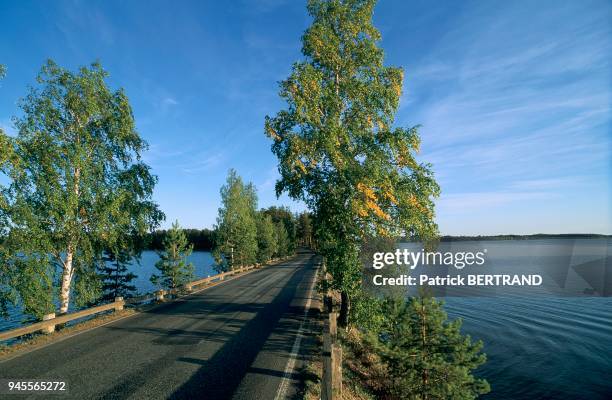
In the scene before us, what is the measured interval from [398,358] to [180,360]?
6.49 meters

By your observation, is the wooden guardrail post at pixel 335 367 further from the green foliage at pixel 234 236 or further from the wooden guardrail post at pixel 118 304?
the green foliage at pixel 234 236

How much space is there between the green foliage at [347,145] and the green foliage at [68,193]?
9.58 metres

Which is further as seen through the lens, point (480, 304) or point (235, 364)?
point (480, 304)

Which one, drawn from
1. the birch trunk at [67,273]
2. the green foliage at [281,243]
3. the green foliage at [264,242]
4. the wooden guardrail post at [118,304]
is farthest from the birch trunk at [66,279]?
the green foliage at [281,243]

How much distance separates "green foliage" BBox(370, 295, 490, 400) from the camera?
872 centimetres

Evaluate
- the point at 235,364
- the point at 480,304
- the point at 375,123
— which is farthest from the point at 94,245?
the point at 480,304

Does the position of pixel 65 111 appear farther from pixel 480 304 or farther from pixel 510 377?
pixel 480 304

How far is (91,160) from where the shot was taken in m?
16.8

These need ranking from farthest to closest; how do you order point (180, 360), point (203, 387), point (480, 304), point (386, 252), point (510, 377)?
point (480, 304) → point (510, 377) → point (386, 252) → point (180, 360) → point (203, 387)

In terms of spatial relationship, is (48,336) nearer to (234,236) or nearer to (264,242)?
(234,236)

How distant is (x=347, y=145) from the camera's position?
13250 mm

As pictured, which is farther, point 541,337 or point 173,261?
point 173,261

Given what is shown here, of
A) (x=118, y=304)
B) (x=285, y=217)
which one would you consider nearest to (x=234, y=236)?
(x=118, y=304)

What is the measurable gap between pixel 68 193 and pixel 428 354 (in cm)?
1670
